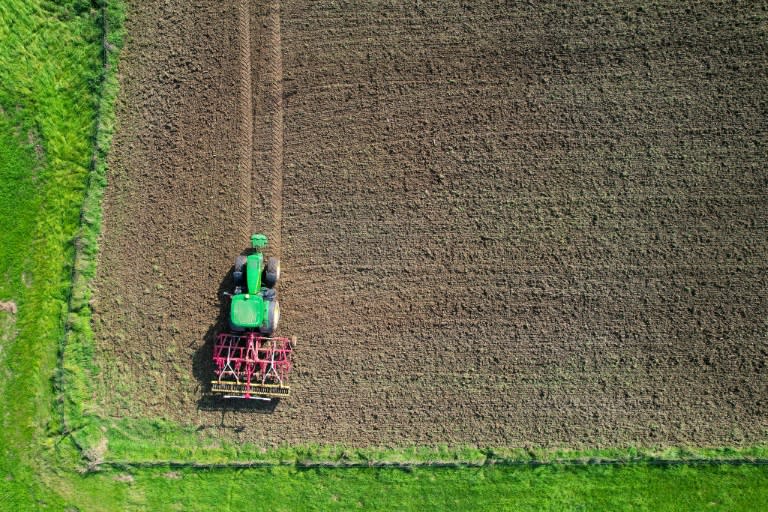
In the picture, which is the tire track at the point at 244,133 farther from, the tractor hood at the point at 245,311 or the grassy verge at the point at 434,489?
the grassy verge at the point at 434,489

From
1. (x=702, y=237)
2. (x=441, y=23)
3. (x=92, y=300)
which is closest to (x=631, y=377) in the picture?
(x=702, y=237)

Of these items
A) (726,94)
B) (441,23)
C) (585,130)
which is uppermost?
(441,23)

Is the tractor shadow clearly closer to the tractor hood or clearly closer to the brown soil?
the brown soil

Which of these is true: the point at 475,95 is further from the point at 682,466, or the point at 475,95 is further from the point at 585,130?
the point at 682,466

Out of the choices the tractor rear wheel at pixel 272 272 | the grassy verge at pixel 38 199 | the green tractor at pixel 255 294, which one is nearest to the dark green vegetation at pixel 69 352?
the grassy verge at pixel 38 199

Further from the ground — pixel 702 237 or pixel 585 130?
pixel 585 130
